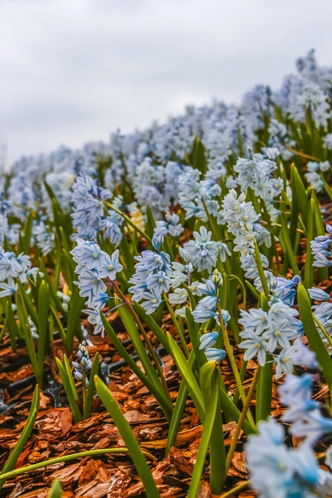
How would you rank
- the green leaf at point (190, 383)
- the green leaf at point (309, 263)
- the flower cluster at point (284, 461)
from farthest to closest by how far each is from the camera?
1. the green leaf at point (309, 263)
2. the green leaf at point (190, 383)
3. the flower cluster at point (284, 461)

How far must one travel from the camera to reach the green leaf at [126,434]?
1574mm

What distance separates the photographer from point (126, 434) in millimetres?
1596

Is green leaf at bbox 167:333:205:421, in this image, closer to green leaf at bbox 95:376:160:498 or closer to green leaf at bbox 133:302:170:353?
green leaf at bbox 95:376:160:498

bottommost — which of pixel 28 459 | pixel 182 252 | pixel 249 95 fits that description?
pixel 28 459

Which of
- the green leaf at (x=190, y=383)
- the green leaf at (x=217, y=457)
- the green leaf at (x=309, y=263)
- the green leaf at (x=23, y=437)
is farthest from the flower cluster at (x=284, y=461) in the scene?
the green leaf at (x=309, y=263)

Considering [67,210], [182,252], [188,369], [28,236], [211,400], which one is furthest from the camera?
[67,210]

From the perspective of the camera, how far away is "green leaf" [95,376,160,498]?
62.0 inches

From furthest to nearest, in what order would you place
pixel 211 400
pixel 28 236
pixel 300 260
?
1. pixel 28 236
2. pixel 300 260
3. pixel 211 400

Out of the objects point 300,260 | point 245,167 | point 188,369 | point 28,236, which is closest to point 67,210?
point 28,236

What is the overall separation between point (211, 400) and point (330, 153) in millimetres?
5076

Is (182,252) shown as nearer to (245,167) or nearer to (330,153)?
(245,167)

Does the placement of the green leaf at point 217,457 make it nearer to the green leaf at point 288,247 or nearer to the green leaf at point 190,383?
the green leaf at point 190,383

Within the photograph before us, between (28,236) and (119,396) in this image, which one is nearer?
(119,396)

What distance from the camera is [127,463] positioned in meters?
2.19
